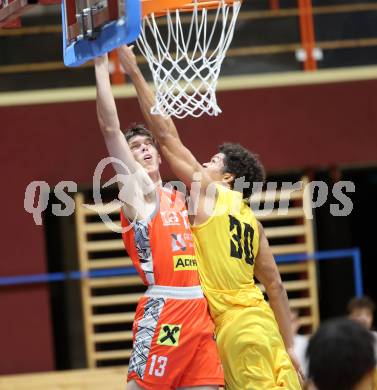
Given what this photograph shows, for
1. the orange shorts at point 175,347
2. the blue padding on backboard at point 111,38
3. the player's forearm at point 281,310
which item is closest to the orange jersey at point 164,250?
the orange shorts at point 175,347

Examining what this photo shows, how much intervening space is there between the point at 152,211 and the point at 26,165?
5.45m

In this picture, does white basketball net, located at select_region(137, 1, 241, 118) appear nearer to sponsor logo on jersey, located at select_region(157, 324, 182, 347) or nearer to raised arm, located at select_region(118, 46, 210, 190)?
raised arm, located at select_region(118, 46, 210, 190)

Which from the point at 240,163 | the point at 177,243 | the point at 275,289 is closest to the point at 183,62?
the point at 240,163

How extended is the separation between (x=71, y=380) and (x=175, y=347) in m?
4.96

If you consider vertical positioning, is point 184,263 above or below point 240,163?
below

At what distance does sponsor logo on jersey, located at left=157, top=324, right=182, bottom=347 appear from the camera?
5.86m

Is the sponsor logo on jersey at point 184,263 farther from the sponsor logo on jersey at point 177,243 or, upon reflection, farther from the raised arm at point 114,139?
the raised arm at point 114,139

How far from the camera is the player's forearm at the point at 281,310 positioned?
645 cm

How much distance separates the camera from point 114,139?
19.0 ft

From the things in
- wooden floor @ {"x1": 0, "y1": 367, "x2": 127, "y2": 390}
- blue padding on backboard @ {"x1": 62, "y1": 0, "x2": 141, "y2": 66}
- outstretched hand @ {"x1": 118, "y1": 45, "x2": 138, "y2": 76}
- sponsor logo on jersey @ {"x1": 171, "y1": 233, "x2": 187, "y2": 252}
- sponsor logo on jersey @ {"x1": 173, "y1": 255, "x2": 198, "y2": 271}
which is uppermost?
blue padding on backboard @ {"x1": 62, "y1": 0, "x2": 141, "y2": 66}

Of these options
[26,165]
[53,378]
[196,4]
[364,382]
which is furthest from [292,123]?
[364,382]

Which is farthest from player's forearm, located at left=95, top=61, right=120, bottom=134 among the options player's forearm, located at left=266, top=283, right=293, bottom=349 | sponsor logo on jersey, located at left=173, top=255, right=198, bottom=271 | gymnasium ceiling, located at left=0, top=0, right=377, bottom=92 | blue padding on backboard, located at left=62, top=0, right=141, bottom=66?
gymnasium ceiling, located at left=0, top=0, right=377, bottom=92

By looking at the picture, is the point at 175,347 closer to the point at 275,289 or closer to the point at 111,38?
the point at 275,289

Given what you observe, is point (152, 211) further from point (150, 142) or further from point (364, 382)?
point (364, 382)
